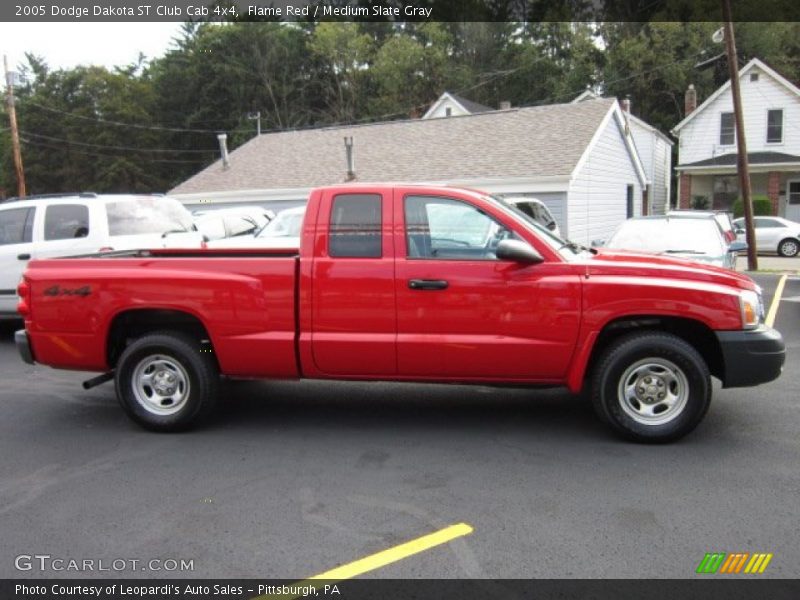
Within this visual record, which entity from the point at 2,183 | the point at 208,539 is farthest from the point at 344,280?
the point at 2,183

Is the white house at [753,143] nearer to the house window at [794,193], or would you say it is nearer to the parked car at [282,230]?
the house window at [794,193]

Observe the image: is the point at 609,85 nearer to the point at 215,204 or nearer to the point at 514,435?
the point at 215,204

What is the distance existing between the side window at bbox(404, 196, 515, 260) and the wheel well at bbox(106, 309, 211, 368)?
1871 millimetres

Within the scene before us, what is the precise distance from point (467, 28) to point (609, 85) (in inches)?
729

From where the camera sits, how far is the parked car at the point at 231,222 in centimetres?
1407

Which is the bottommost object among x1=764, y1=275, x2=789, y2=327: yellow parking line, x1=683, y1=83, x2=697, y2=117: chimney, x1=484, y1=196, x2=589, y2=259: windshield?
x1=764, y1=275, x2=789, y2=327: yellow parking line

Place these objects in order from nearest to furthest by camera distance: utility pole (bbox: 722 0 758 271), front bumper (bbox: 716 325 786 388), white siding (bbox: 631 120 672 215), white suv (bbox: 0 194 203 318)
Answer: front bumper (bbox: 716 325 786 388) < white suv (bbox: 0 194 203 318) < utility pole (bbox: 722 0 758 271) < white siding (bbox: 631 120 672 215)

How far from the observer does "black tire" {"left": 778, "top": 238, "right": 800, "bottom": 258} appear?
21.6 metres

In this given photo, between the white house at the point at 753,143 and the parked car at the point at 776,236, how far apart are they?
28.6ft

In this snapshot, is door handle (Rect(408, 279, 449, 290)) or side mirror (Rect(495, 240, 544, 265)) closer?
side mirror (Rect(495, 240, 544, 265))

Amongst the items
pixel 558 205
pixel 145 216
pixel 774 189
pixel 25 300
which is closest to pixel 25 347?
pixel 25 300

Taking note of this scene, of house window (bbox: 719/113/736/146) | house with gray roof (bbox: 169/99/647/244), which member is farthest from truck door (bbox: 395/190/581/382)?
house window (bbox: 719/113/736/146)

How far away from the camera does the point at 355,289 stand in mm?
4996

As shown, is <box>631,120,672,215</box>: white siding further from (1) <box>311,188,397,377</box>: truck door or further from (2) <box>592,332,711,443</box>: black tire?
(1) <box>311,188,397,377</box>: truck door
